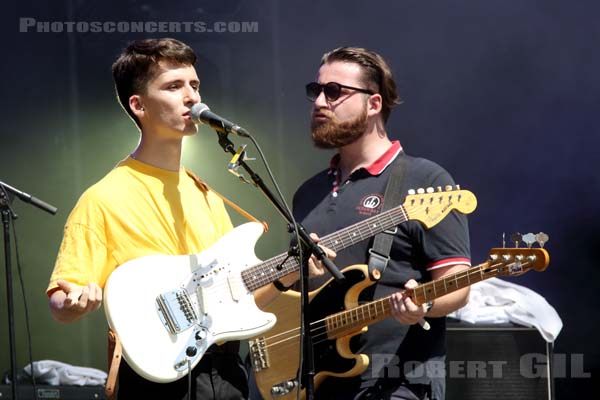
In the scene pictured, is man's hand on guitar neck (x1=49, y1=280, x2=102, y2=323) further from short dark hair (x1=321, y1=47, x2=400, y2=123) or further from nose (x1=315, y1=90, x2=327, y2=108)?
short dark hair (x1=321, y1=47, x2=400, y2=123)

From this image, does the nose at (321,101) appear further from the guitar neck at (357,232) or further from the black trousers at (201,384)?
the black trousers at (201,384)

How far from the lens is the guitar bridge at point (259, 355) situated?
12.3 ft

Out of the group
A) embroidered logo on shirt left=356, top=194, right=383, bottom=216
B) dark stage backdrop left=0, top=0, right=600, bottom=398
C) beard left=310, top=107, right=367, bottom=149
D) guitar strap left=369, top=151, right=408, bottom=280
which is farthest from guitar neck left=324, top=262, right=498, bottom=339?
dark stage backdrop left=0, top=0, right=600, bottom=398

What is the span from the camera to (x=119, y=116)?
5812 millimetres

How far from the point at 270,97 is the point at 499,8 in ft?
5.07

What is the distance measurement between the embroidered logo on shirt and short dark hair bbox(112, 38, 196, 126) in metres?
0.91

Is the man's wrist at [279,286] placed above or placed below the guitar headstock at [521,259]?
below

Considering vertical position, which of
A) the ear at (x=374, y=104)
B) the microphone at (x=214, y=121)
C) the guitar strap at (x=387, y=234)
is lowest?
the guitar strap at (x=387, y=234)

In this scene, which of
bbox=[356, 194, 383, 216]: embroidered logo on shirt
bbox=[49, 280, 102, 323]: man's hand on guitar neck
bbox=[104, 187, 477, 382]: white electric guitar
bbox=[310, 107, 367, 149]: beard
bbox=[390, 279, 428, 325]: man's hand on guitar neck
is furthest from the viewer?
bbox=[310, 107, 367, 149]: beard

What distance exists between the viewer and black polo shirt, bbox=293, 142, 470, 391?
11.6 ft

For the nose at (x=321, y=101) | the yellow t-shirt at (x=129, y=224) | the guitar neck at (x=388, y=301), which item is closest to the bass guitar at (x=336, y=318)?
the guitar neck at (x=388, y=301)

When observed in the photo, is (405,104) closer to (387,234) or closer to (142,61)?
(387,234)

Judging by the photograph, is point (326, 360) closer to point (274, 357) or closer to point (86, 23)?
point (274, 357)

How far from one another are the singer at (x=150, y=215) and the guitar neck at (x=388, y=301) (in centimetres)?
49
